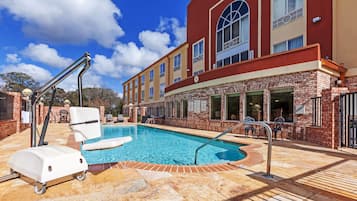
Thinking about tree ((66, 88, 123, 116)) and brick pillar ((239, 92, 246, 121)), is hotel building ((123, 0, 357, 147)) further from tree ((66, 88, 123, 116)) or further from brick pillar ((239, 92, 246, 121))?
tree ((66, 88, 123, 116))

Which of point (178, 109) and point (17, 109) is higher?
point (17, 109)

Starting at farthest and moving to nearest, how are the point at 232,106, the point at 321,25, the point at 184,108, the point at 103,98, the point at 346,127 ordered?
the point at 103,98 → the point at 184,108 → the point at 232,106 → the point at 321,25 → the point at 346,127

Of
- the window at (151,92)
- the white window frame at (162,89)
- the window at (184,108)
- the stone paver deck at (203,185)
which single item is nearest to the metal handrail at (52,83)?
the stone paver deck at (203,185)

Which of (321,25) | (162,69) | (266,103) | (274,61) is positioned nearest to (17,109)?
(266,103)

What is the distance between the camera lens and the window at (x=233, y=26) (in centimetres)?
1487

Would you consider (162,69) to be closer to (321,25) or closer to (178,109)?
(178,109)

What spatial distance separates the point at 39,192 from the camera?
2.83 meters

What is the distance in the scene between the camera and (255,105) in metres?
10.8

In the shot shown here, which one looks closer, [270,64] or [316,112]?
[316,112]

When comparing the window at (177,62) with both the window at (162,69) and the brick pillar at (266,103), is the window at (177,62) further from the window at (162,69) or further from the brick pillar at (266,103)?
the brick pillar at (266,103)

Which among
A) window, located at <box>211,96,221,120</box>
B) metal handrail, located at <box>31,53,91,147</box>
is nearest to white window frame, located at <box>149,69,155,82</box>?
window, located at <box>211,96,221,120</box>

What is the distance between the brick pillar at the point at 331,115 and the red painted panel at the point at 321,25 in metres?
4.89

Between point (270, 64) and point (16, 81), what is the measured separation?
4477cm

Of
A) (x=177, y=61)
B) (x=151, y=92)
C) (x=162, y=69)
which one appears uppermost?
(x=177, y=61)
